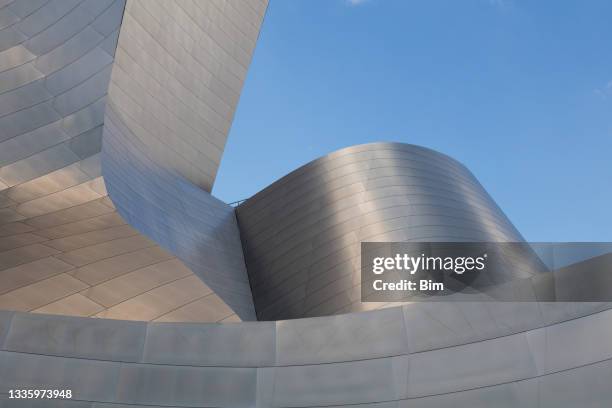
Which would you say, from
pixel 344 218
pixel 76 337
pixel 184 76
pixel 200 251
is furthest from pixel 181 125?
pixel 76 337

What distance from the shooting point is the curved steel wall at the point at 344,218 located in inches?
886

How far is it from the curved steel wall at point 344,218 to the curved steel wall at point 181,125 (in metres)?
1.14

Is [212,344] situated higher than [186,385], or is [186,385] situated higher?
[212,344]

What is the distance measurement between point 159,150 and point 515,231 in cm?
1398

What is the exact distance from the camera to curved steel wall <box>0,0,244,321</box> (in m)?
15.2

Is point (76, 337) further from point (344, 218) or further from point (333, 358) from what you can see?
point (344, 218)

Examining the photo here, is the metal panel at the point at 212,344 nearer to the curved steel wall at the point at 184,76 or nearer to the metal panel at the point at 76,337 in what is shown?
the metal panel at the point at 76,337

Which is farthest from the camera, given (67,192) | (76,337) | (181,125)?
(181,125)

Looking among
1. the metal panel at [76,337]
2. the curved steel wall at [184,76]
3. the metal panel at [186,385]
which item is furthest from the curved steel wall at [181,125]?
the metal panel at [186,385]

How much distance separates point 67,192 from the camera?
14961mm

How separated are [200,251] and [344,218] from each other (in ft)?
16.7

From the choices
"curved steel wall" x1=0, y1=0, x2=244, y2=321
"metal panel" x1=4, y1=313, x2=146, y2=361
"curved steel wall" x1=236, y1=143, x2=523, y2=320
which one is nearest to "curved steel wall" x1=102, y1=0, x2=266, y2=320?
"curved steel wall" x1=0, y1=0, x2=244, y2=321

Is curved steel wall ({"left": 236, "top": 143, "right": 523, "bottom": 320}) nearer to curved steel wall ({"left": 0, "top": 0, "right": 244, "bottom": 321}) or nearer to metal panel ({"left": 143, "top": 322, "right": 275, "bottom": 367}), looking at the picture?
curved steel wall ({"left": 0, "top": 0, "right": 244, "bottom": 321})

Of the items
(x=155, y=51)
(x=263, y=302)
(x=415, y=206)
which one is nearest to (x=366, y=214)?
(x=415, y=206)
